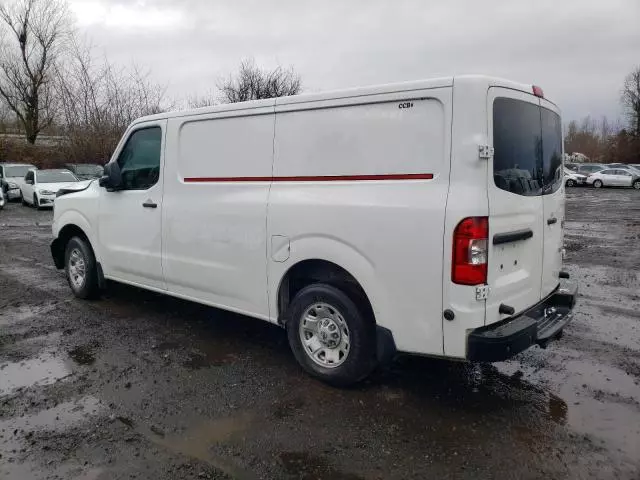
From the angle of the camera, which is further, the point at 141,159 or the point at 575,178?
the point at 575,178

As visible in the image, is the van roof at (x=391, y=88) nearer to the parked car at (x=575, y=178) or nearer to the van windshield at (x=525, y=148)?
the van windshield at (x=525, y=148)

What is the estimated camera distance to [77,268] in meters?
6.62

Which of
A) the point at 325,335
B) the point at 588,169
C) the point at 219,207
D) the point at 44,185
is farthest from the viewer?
the point at 588,169

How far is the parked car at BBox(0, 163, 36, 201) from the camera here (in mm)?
22703

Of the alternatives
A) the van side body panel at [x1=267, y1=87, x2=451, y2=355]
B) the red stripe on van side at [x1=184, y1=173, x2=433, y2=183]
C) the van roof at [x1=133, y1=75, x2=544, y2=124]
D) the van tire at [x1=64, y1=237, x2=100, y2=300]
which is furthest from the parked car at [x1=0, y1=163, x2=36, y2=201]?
the van side body panel at [x1=267, y1=87, x2=451, y2=355]

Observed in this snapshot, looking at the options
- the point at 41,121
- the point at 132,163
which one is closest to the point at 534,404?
the point at 132,163

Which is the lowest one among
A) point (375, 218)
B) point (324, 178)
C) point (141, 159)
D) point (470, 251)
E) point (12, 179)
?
point (470, 251)

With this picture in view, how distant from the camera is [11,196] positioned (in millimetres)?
22891

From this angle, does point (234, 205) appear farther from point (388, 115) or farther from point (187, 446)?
point (187, 446)

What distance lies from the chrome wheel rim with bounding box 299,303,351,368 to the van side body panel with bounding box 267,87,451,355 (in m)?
0.39

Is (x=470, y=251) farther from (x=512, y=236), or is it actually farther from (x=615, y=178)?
(x=615, y=178)

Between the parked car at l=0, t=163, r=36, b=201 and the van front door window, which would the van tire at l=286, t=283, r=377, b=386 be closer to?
the van front door window

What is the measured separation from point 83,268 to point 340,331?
3.99m

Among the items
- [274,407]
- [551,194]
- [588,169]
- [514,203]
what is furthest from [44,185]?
[588,169]
